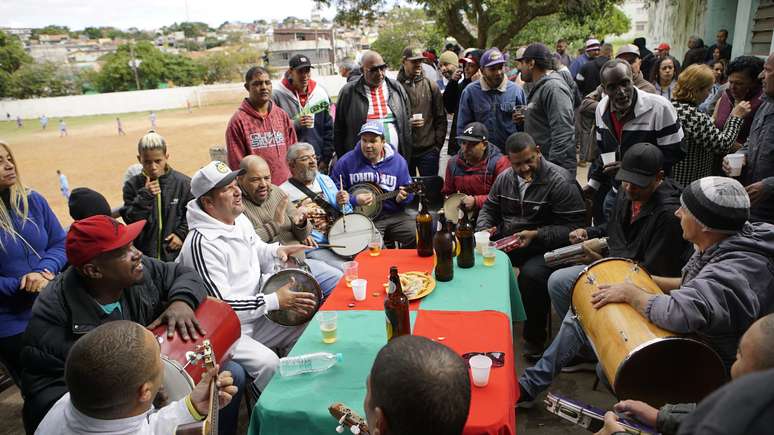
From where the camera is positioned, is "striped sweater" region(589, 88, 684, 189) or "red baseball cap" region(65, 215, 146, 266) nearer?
"red baseball cap" region(65, 215, 146, 266)

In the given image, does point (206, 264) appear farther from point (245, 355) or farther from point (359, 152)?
point (359, 152)

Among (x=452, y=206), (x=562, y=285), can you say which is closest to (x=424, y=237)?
(x=562, y=285)

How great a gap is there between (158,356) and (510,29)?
19.3 meters

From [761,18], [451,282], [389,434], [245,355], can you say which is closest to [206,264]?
[245,355]

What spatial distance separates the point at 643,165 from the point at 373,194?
2590mm

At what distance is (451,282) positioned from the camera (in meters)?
3.20

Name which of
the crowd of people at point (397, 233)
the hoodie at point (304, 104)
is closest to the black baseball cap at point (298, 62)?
the crowd of people at point (397, 233)

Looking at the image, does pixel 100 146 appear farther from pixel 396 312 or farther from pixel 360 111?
pixel 396 312

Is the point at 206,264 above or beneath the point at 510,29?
beneath

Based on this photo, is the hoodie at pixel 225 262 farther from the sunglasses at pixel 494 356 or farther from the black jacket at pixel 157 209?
the sunglasses at pixel 494 356

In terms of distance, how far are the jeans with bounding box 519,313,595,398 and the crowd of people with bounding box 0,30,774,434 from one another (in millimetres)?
11

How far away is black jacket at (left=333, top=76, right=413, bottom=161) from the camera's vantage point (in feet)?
19.3

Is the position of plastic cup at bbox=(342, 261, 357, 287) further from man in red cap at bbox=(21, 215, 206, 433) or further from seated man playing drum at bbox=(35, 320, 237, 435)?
seated man playing drum at bbox=(35, 320, 237, 435)

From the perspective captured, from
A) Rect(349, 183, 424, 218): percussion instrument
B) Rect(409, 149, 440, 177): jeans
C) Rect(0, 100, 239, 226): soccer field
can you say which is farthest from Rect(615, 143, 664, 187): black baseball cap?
Rect(0, 100, 239, 226): soccer field
